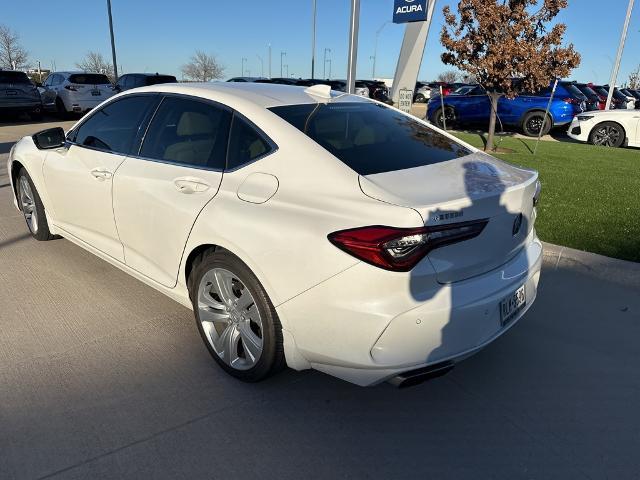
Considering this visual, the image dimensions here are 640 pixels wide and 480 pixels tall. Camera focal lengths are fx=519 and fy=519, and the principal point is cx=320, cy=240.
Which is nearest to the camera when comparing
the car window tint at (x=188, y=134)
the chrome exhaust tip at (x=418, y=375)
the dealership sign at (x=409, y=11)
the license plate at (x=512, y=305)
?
the chrome exhaust tip at (x=418, y=375)

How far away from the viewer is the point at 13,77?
55.8 feet

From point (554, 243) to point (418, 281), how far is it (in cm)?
320

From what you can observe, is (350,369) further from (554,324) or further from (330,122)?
(554,324)

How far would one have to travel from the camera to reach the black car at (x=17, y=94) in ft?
54.7

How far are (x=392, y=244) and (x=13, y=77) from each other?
18.8 m

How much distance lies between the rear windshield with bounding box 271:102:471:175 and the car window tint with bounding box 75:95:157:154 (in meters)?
1.22

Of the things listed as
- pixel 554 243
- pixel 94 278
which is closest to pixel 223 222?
pixel 94 278

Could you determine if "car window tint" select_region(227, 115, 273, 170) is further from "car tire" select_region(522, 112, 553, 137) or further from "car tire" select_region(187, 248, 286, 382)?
"car tire" select_region(522, 112, 553, 137)

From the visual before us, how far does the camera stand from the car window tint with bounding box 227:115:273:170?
276 cm

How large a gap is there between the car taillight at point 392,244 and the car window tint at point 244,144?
31.8 inches

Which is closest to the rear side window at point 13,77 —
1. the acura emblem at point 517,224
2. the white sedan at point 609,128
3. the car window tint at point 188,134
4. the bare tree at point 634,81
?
the car window tint at point 188,134

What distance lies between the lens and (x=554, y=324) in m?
3.62

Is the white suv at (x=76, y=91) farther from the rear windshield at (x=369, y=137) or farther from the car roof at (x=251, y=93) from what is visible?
the rear windshield at (x=369, y=137)

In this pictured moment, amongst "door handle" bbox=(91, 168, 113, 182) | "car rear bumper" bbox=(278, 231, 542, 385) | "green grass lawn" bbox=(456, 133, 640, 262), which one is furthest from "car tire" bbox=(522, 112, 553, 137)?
"car rear bumper" bbox=(278, 231, 542, 385)
